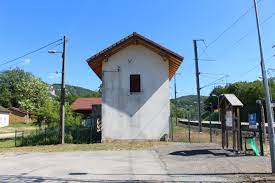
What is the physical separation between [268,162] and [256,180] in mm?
3494

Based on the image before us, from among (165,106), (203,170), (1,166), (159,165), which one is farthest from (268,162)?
(165,106)

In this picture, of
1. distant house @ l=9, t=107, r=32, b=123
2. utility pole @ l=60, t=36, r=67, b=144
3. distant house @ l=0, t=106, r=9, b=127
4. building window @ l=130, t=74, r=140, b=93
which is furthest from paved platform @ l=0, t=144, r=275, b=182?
distant house @ l=9, t=107, r=32, b=123

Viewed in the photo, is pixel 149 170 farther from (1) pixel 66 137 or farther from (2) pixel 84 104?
(2) pixel 84 104

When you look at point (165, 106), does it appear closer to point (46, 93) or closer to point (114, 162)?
point (114, 162)

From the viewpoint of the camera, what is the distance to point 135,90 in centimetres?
2648

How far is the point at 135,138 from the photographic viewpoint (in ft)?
85.7

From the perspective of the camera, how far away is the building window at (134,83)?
26.5m

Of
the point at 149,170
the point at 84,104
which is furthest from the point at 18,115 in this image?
the point at 149,170

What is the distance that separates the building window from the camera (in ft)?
87.0

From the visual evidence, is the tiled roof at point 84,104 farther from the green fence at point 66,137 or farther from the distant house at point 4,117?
the distant house at point 4,117

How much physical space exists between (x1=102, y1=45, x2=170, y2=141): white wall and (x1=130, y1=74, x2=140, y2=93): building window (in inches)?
8.9

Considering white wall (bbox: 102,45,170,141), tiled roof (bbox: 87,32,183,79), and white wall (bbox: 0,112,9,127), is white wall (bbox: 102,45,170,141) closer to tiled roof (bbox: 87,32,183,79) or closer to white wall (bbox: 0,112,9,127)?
tiled roof (bbox: 87,32,183,79)

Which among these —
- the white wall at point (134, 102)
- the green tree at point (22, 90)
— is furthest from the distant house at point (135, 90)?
the green tree at point (22, 90)

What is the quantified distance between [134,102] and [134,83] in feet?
4.45
